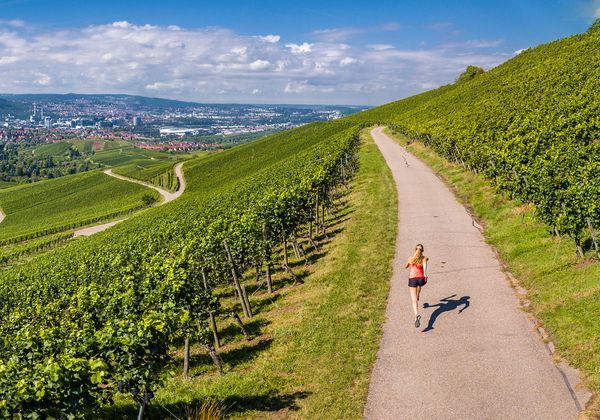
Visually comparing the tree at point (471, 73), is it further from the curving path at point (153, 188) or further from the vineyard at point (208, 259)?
the curving path at point (153, 188)

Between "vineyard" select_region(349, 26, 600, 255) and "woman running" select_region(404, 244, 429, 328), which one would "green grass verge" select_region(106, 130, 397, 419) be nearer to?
"woman running" select_region(404, 244, 429, 328)

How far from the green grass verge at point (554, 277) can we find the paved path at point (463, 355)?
65cm

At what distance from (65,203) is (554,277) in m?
141

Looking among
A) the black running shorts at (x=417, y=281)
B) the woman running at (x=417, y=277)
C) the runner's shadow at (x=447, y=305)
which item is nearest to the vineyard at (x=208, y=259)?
the woman running at (x=417, y=277)

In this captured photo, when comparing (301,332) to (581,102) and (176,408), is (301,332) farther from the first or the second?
(581,102)

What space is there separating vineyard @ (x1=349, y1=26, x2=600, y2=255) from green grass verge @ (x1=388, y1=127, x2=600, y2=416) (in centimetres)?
94

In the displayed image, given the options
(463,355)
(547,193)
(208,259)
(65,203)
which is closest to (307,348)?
(463,355)

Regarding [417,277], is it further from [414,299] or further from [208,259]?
[208,259]

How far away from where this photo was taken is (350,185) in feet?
152

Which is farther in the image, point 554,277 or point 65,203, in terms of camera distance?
point 65,203

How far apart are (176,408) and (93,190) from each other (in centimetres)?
15014

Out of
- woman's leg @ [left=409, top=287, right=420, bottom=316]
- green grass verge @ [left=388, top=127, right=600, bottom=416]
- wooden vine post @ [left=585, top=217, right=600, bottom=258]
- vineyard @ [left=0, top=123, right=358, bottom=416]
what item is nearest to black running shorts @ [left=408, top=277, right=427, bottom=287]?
woman's leg @ [left=409, top=287, right=420, bottom=316]

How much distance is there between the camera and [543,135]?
33.5m

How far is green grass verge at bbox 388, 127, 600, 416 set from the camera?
39.0 feet
